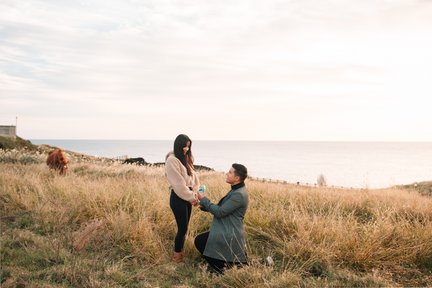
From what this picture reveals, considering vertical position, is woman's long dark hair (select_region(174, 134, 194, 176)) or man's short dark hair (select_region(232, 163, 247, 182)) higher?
woman's long dark hair (select_region(174, 134, 194, 176))

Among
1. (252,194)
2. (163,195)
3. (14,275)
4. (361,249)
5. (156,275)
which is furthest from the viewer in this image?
(252,194)

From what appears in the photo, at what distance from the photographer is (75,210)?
793 centimetres

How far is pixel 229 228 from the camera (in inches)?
231

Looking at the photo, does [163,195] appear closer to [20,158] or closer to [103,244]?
[103,244]

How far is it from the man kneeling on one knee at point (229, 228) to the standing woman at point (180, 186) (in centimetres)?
44

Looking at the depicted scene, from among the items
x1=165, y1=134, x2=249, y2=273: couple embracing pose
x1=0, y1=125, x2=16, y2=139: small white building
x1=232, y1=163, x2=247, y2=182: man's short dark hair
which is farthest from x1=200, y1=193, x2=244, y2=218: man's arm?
x1=0, y1=125, x2=16, y2=139: small white building

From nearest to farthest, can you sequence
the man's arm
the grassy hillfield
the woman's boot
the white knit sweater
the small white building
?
the grassy hillfield < the man's arm < the white knit sweater < the woman's boot < the small white building

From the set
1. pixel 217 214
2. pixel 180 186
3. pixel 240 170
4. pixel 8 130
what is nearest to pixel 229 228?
pixel 217 214

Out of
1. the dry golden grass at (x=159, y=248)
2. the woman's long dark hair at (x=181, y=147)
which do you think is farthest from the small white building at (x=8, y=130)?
the woman's long dark hair at (x=181, y=147)

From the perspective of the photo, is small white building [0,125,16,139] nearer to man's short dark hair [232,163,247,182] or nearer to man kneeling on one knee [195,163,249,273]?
man kneeling on one knee [195,163,249,273]

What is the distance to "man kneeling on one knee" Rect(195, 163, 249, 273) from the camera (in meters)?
5.78

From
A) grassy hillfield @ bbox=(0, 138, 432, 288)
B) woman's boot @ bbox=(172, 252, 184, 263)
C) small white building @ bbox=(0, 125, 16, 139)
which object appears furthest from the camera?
small white building @ bbox=(0, 125, 16, 139)

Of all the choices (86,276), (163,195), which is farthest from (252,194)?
(86,276)

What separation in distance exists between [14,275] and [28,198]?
400 centimetres
